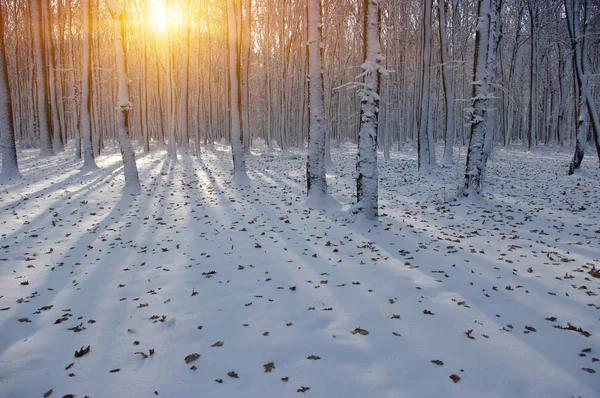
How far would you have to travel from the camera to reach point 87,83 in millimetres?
13633

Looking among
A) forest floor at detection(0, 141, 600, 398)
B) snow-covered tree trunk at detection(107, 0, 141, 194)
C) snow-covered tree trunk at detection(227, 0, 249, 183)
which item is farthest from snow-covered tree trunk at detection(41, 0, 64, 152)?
forest floor at detection(0, 141, 600, 398)

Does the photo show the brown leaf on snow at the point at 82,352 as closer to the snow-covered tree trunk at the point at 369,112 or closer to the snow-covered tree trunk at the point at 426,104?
the snow-covered tree trunk at the point at 369,112

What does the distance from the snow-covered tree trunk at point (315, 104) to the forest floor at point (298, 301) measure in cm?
80

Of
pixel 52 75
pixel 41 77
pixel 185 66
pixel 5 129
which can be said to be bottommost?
pixel 5 129

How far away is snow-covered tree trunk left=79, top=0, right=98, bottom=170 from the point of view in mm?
12492

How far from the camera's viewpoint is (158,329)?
348 centimetres

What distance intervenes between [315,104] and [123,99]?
5600 mm

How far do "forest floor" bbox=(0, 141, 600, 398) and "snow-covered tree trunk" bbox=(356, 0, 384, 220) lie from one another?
564 millimetres

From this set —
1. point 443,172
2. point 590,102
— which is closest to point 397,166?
point 443,172

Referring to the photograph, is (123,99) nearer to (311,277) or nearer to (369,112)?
(369,112)

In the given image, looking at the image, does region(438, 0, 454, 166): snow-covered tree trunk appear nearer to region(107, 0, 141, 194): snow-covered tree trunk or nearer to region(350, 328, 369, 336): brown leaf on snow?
region(107, 0, 141, 194): snow-covered tree trunk

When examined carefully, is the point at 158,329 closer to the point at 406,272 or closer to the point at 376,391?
the point at 376,391

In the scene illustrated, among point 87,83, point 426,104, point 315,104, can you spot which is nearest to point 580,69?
point 426,104

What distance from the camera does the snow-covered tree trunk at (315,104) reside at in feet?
27.1
